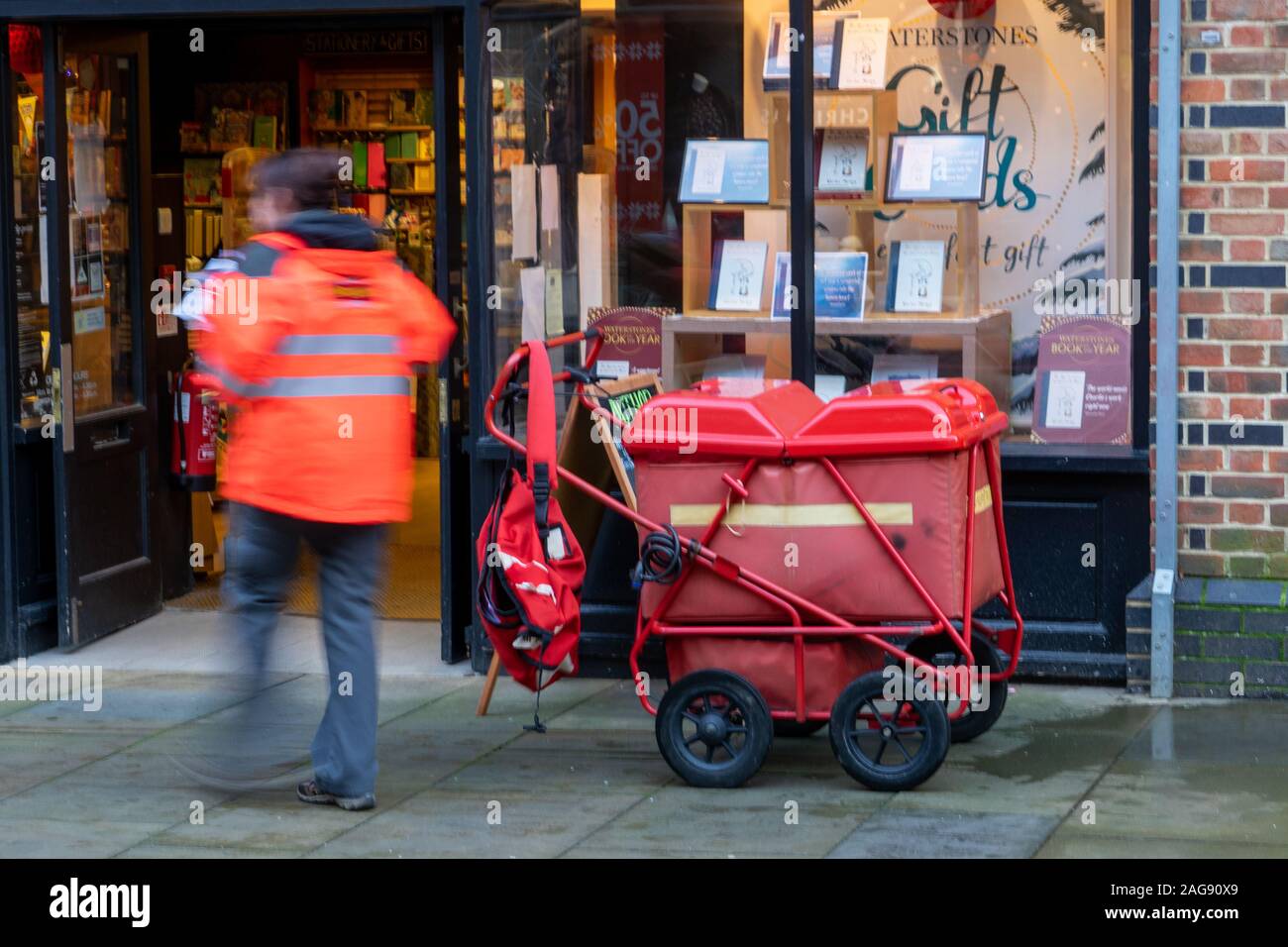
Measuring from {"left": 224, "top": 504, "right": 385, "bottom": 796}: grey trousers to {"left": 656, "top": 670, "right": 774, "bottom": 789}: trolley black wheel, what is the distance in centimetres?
93

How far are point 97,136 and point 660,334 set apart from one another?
8.88 feet

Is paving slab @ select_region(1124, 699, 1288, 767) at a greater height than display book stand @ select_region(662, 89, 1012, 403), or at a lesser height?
lesser

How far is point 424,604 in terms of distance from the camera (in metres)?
9.24

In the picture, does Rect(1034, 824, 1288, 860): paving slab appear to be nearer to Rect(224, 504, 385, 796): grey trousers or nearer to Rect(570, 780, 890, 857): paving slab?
Rect(570, 780, 890, 857): paving slab

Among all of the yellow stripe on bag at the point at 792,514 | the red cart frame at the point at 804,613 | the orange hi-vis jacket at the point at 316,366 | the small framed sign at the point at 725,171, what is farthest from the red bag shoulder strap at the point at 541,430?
the small framed sign at the point at 725,171

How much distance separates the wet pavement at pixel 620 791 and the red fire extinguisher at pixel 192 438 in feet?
6.66

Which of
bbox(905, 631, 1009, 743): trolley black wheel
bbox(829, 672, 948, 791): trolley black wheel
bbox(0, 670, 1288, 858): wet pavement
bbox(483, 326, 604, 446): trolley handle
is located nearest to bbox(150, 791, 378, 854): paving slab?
bbox(0, 670, 1288, 858): wet pavement

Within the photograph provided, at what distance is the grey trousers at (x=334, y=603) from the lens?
5.75m

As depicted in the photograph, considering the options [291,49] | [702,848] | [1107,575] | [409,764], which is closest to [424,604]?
[409,764]

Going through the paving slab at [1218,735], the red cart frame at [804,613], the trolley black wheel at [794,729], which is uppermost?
the red cart frame at [804,613]

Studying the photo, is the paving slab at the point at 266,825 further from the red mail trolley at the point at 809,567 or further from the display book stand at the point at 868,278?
the display book stand at the point at 868,278

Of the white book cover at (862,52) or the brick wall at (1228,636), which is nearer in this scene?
the brick wall at (1228,636)

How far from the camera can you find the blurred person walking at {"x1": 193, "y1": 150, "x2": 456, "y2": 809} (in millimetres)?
5621

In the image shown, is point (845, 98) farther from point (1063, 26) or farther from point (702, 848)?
point (702, 848)
